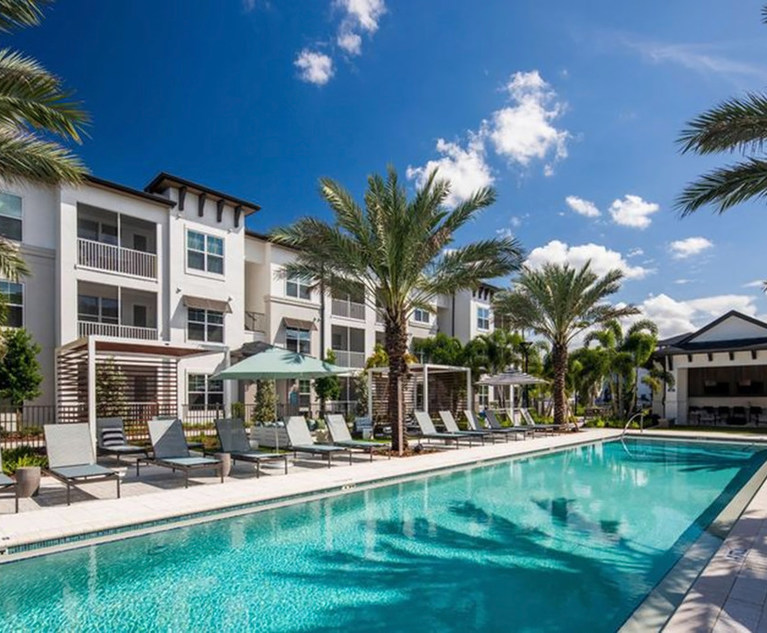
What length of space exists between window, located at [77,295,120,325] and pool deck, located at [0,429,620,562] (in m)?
10.3

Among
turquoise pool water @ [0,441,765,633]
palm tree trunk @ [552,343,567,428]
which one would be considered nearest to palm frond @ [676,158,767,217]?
turquoise pool water @ [0,441,765,633]

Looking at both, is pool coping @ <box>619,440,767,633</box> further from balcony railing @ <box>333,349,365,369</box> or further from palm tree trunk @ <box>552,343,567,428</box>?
balcony railing @ <box>333,349,365,369</box>

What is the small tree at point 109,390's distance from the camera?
18969 millimetres

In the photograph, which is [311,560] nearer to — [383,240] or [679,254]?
[383,240]

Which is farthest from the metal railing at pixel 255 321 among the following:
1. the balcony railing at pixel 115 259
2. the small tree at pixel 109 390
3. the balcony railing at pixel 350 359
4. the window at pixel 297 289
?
the small tree at pixel 109 390

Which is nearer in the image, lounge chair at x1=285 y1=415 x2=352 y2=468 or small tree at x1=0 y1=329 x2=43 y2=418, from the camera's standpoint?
lounge chair at x1=285 y1=415 x2=352 y2=468

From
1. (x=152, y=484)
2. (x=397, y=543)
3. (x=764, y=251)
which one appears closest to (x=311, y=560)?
(x=397, y=543)

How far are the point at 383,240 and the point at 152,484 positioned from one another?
872 cm

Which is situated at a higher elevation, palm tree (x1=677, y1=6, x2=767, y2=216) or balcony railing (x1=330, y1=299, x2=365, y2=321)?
palm tree (x1=677, y1=6, x2=767, y2=216)

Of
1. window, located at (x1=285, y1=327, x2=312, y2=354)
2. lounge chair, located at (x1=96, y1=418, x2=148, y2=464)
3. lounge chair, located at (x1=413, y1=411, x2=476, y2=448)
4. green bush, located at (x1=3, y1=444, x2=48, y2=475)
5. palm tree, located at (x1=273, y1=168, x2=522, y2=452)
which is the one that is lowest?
lounge chair, located at (x1=413, y1=411, x2=476, y2=448)

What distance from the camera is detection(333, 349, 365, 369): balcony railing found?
3212 centimetres

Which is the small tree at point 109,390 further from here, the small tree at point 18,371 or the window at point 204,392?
the window at point 204,392

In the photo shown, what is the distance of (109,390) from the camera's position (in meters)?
19.4

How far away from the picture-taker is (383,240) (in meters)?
15.8
